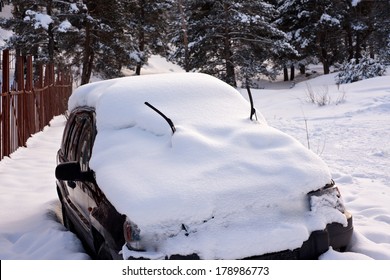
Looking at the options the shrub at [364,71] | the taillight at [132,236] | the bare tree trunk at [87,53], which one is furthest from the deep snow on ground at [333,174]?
the bare tree trunk at [87,53]

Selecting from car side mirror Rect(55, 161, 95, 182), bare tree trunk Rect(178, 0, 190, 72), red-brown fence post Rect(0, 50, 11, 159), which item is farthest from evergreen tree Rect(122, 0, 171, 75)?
car side mirror Rect(55, 161, 95, 182)

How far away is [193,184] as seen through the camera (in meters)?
2.79

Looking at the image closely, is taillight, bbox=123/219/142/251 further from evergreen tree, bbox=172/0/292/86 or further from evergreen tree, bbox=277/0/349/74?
evergreen tree, bbox=277/0/349/74

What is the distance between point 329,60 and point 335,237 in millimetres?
33929

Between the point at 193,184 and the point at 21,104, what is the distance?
8.44 meters

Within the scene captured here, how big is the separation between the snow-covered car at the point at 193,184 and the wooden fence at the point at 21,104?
5.27m

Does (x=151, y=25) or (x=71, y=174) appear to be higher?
(x=151, y=25)

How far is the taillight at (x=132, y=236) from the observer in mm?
2607

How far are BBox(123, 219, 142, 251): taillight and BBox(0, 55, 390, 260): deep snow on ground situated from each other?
3.76 feet

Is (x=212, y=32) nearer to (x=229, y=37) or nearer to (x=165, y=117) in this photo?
(x=229, y=37)

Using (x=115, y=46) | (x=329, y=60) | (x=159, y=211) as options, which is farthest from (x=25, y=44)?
(x=159, y=211)

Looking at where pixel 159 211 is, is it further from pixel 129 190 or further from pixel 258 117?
pixel 258 117

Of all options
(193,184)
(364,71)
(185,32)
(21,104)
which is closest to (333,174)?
(193,184)

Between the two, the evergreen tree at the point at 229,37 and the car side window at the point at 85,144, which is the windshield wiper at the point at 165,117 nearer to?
the car side window at the point at 85,144
